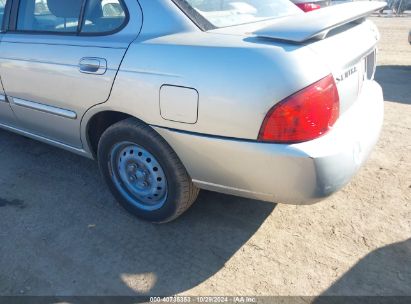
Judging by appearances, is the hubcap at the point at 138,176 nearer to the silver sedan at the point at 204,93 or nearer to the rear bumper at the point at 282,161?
the silver sedan at the point at 204,93

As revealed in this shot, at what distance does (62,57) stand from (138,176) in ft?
3.17

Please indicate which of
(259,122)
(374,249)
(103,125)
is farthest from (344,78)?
(103,125)

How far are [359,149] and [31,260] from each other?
213 cm

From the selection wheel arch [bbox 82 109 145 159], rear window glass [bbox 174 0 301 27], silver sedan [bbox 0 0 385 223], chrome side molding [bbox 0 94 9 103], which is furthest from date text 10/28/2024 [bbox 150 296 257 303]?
chrome side molding [bbox 0 94 9 103]

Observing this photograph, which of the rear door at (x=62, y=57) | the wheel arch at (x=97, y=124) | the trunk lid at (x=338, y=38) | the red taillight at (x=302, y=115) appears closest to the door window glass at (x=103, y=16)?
the rear door at (x=62, y=57)

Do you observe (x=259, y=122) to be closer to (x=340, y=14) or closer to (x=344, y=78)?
(x=344, y=78)

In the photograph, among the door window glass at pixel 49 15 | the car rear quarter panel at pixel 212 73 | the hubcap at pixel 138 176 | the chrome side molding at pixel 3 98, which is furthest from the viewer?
the chrome side molding at pixel 3 98

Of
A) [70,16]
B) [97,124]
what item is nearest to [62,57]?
[70,16]

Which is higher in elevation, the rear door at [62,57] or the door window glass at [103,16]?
the door window glass at [103,16]

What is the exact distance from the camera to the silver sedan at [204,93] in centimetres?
179

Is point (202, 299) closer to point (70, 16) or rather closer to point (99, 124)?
point (99, 124)

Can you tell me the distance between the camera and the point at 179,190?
2.31 meters

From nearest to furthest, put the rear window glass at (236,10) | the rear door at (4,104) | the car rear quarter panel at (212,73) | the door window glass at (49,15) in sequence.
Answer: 1. the car rear quarter panel at (212,73)
2. the rear window glass at (236,10)
3. the door window glass at (49,15)
4. the rear door at (4,104)

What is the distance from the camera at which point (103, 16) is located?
2.41 metres
